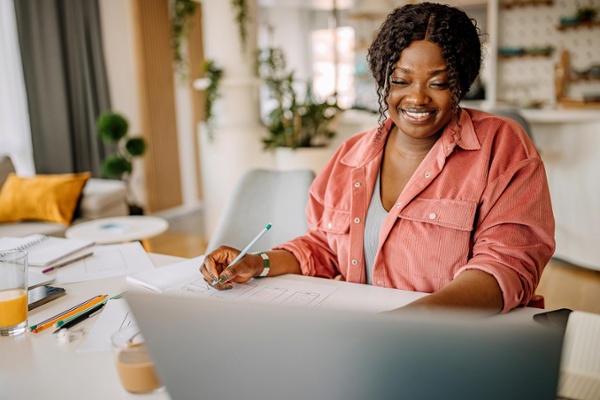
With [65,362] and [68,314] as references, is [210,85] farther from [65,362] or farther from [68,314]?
[65,362]

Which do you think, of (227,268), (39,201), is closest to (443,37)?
(227,268)

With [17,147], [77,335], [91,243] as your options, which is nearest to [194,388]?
[77,335]

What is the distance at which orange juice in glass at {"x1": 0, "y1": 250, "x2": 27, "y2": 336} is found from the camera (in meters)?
0.98

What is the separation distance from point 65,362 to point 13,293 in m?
0.21

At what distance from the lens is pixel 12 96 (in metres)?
4.00

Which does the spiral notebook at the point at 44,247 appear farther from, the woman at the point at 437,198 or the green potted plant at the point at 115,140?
A: the green potted plant at the point at 115,140

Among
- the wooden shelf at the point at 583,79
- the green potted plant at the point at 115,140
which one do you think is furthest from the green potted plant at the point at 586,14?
the green potted plant at the point at 115,140

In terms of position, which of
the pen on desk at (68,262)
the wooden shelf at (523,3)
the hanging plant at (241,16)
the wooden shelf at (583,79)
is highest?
the wooden shelf at (523,3)

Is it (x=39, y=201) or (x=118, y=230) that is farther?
(x=39, y=201)

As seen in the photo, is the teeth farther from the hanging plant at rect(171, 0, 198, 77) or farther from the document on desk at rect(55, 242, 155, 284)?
the hanging plant at rect(171, 0, 198, 77)

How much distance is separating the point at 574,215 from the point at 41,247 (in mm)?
3003

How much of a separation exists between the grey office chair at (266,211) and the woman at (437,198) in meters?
0.36

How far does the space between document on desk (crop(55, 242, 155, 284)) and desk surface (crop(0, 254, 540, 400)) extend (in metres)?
0.15

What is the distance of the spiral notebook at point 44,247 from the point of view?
54.8 inches
